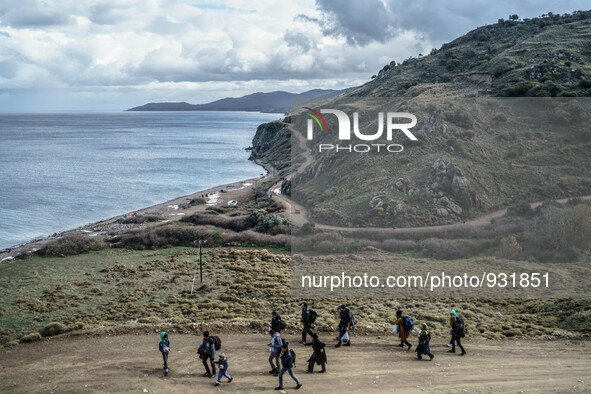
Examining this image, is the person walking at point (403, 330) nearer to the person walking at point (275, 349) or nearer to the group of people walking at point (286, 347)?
the group of people walking at point (286, 347)

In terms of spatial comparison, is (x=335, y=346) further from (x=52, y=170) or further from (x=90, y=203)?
(x=52, y=170)

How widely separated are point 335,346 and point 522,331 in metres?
7.88

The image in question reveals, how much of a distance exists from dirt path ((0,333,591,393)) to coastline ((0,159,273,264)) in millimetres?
23396

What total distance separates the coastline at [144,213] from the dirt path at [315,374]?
76.8 feet

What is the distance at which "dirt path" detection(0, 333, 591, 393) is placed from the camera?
12883mm

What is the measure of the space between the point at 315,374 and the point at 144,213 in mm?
49137

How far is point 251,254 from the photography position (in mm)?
33094

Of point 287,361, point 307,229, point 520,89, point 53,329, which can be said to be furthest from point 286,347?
point 520,89

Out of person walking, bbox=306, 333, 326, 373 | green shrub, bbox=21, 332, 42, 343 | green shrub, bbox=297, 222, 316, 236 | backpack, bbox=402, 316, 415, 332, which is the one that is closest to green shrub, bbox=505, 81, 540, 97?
green shrub, bbox=297, 222, 316, 236

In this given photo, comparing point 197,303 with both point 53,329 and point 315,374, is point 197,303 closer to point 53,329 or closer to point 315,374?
point 53,329

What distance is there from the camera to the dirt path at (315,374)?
12.9m

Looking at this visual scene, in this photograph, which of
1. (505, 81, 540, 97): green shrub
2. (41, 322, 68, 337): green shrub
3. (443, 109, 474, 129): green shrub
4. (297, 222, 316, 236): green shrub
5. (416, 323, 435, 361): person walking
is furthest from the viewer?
(505, 81, 540, 97): green shrub

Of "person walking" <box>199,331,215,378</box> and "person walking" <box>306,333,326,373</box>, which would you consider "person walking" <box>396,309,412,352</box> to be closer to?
"person walking" <box>306,333,326,373</box>

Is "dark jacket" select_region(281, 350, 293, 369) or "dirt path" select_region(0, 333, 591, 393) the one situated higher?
"dark jacket" select_region(281, 350, 293, 369)
